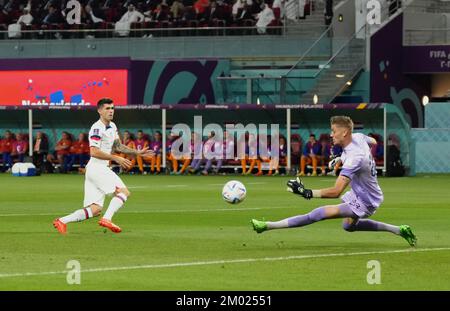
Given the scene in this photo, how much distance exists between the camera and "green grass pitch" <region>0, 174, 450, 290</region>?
13055mm

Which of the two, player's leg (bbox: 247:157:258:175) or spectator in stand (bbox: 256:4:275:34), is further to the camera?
spectator in stand (bbox: 256:4:275:34)

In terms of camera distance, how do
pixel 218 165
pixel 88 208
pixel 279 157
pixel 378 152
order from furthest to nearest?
1. pixel 218 165
2. pixel 279 157
3. pixel 378 152
4. pixel 88 208

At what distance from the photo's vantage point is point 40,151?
151 feet

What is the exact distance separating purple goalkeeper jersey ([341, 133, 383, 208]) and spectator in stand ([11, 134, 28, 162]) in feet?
102

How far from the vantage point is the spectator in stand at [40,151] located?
45688 millimetres

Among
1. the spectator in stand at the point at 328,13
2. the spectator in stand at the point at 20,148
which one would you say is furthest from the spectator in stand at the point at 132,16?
the spectator in stand at the point at 20,148

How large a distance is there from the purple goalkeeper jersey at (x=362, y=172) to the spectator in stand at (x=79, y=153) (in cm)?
2994

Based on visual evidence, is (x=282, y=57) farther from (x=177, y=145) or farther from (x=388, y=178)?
(x=388, y=178)

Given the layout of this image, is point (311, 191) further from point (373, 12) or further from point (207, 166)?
point (373, 12)

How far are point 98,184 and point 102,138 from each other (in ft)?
2.44

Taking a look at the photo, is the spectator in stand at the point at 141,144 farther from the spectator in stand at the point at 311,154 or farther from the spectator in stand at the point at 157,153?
the spectator in stand at the point at 311,154

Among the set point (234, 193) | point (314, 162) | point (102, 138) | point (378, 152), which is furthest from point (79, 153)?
point (234, 193)

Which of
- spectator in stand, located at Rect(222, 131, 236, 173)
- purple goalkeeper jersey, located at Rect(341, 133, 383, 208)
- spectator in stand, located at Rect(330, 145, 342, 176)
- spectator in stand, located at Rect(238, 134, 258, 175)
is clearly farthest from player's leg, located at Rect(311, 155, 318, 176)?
purple goalkeeper jersey, located at Rect(341, 133, 383, 208)

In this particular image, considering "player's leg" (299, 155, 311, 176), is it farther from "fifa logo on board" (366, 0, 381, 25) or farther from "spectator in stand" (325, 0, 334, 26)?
"spectator in stand" (325, 0, 334, 26)
